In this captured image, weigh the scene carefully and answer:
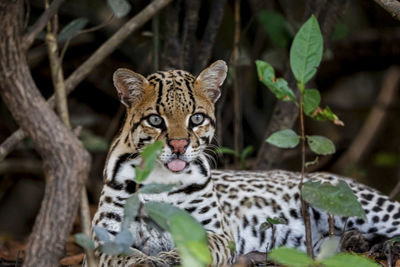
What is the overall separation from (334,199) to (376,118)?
24.6ft

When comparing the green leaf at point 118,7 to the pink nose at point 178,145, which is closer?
the pink nose at point 178,145

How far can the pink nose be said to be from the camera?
4730 millimetres

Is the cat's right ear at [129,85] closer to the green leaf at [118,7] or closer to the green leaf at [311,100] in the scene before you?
the green leaf at [118,7]

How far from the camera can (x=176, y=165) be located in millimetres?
4770

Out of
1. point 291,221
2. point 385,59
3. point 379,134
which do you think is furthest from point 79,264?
point 379,134

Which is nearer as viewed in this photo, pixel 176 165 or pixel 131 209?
pixel 131 209

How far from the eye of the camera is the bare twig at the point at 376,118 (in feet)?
34.9

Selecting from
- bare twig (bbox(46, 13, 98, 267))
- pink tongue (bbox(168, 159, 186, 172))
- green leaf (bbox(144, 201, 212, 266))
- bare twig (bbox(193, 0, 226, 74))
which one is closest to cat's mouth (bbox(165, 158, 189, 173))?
pink tongue (bbox(168, 159, 186, 172))

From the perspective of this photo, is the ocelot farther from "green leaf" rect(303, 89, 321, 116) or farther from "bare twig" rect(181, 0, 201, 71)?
"bare twig" rect(181, 0, 201, 71)

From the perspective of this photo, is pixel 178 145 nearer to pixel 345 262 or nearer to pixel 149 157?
pixel 149 157

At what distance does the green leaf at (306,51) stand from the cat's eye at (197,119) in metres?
1.24

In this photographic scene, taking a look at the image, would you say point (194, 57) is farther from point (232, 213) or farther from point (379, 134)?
point (379, 134)

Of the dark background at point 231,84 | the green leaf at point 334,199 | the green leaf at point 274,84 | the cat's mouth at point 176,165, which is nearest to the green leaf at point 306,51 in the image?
the green leaf at point 274,84

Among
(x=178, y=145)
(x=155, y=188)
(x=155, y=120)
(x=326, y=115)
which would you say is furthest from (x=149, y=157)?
(x=155, y=120)
